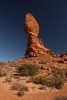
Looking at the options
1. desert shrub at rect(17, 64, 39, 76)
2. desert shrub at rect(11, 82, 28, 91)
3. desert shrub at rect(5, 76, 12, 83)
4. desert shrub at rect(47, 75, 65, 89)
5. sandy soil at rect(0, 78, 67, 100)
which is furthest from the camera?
desert shrub at rect(17, 64, 39, 76)

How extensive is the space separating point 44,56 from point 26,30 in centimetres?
669

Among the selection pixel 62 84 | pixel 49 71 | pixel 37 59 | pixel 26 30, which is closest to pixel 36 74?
pixel 49 71

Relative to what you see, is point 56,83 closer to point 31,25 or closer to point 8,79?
point 8,79

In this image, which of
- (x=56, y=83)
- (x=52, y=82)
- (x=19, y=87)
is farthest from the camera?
(x=52, y=82)

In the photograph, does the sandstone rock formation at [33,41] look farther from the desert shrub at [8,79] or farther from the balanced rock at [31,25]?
the desert shrub at [8,79]

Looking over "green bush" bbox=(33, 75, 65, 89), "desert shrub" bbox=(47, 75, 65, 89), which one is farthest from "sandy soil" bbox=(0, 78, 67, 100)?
"green bush" bbox=(33, 75, 65, 89)

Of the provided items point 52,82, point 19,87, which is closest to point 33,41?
point 52,82

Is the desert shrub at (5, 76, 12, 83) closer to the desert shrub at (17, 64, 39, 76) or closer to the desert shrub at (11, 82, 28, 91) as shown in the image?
the desert shrub at (11, 82, 28, 91)

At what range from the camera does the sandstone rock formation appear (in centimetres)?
4388

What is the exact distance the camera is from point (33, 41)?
44312 mm

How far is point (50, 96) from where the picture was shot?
2031 centimetres

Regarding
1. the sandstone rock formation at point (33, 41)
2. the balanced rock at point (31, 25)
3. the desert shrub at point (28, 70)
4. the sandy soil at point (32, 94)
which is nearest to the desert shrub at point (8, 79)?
the sandy soil at point (32, 94)

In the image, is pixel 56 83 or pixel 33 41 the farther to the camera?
pixel 33 41

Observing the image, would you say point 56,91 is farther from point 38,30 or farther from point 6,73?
point 38,30
